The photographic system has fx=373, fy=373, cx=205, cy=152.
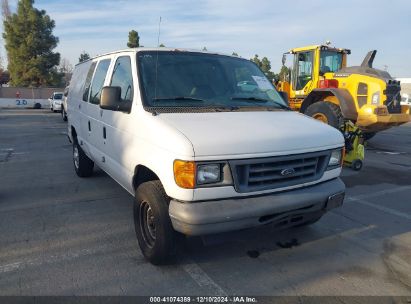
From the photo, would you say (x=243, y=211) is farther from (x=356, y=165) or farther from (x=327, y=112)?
(x=327, y=112)

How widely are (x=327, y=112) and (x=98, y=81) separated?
6378 millimetres

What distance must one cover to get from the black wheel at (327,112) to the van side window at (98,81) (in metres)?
6.06

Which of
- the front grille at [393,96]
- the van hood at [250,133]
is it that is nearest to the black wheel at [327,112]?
the front grille at [393,96]

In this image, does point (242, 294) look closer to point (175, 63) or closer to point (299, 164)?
point (299, 164)

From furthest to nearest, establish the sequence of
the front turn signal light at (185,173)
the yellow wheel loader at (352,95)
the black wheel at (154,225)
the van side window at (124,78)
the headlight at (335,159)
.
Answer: the yellow wheel loader at (352,95)
the van side window at (124,78)
the headlight at (335,159)
the black wheel at (154,225)
the front turn signal light at (185,173)

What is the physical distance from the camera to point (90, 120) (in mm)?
5562

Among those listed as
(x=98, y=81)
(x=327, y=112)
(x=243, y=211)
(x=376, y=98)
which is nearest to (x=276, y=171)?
(x=243, y=211)

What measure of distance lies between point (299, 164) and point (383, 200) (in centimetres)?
313

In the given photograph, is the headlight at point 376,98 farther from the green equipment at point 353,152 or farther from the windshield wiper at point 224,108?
the windshield wiper at point 224,108

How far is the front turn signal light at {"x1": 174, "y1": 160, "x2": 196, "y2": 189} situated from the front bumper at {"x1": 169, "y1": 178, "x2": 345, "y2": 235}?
17 cm

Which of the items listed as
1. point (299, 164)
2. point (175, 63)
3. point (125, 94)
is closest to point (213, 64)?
point (175, 63)

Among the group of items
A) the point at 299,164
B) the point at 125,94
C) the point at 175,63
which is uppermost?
the point at 175,63

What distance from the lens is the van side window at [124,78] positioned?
4086 mm

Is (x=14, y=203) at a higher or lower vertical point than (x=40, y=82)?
lower
